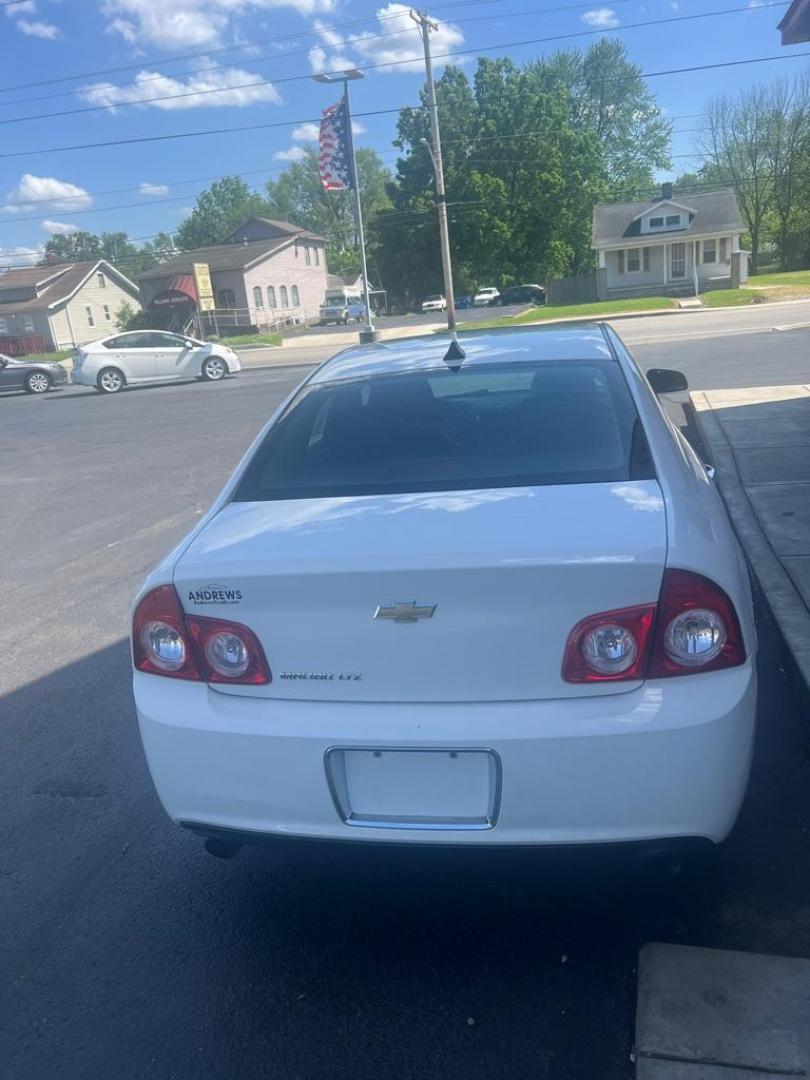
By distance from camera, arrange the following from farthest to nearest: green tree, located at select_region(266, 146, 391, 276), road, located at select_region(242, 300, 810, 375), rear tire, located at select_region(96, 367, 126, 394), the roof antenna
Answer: green tree, located at select_region(266, 146, 391, 276) → rear tire, located at select_region(96, 367, 126, 394) → road, located at select_region(242, 300, 810, 375) → the roof antenna

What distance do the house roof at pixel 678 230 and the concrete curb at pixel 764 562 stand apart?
52428mm

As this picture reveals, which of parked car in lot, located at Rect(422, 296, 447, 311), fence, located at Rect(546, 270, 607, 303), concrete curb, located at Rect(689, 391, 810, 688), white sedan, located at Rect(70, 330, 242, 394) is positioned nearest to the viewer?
concrete curb, located at Rect(689, 391, 810, 688)

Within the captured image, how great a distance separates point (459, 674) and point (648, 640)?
0.49m

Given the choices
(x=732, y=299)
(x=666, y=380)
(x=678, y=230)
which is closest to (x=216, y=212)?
(x=678, y=230)

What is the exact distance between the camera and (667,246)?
57.9 metres

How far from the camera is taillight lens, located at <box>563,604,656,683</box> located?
97.3 inches

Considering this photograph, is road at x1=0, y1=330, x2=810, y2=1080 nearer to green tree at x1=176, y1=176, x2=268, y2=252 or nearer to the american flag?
the american flag

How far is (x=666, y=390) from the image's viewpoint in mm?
5672

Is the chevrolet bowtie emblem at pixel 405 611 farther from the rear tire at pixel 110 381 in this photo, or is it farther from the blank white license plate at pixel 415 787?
the rear tire at pixel 110 381

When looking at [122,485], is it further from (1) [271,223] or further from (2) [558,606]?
(1) [271,223]

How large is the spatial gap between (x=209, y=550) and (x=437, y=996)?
141cm

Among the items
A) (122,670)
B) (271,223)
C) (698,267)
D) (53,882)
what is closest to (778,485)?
(122,670)

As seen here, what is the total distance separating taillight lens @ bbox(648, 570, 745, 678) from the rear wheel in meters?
28.2

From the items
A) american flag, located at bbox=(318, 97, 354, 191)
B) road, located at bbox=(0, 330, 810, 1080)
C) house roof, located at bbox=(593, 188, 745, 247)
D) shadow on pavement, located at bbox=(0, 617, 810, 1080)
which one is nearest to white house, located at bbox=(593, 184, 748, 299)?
house roof, located at bbox=(593, 188, 745, 247)
